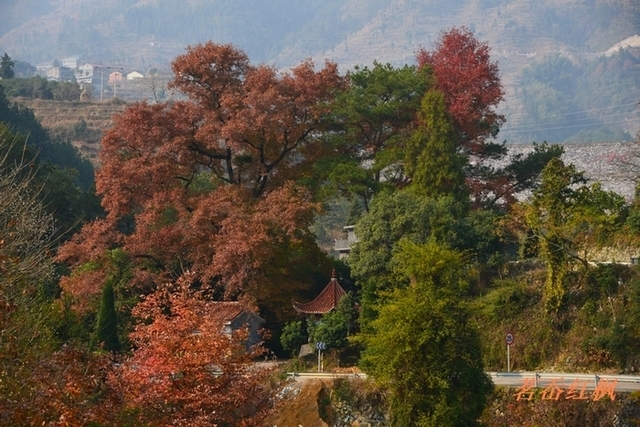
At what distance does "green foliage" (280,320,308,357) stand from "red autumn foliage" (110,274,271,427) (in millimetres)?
9672

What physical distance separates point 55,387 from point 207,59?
60.2 feet

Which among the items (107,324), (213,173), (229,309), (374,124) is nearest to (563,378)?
(229,309)

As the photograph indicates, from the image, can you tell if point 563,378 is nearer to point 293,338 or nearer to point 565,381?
point 565,381

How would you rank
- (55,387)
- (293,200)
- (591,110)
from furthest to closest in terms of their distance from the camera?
(591,110) < (293,200) < (55,387)

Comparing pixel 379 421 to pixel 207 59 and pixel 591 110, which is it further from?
pixel 591 110

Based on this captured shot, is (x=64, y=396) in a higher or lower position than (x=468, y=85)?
lower

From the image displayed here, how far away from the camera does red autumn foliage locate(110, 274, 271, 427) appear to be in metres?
15.7

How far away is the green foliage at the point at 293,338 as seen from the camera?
26.7m

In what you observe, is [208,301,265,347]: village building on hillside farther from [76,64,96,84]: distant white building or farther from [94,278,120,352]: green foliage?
[76,64,96,84]: distant white building

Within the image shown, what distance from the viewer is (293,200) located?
92.8 feet

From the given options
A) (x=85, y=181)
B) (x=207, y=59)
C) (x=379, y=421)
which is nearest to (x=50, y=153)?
(x=85, y=181)

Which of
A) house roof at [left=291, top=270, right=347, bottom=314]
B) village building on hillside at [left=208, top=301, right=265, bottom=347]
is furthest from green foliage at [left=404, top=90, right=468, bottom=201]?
village building on hillside at [left=208, top=301, right=265, bottom=347]

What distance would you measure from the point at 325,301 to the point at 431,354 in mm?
8481

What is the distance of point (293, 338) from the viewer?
26.7m
